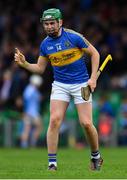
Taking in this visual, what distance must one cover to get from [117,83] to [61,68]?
12.2 meters

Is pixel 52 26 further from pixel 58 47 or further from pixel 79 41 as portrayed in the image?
pixel 79 41

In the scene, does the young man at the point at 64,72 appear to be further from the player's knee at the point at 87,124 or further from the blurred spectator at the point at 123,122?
the blurred spectator at the point at 123,122

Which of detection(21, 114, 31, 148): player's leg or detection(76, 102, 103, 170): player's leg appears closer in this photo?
detection(76, 102, 103, 170): player's leg

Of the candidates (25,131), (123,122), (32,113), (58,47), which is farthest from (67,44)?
(123,122)

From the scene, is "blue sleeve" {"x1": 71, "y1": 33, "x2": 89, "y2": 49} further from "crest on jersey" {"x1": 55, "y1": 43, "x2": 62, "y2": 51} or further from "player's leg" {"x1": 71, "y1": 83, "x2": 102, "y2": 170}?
"player's leg" {"x1": 71, "y1": 83, "x2": 102, "y2": 170}

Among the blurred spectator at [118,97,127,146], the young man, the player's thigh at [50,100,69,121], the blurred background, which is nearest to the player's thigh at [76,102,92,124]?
the young man

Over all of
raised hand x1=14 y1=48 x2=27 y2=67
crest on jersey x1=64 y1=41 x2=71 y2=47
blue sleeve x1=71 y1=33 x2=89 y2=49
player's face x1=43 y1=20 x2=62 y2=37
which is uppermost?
player's face x1=43 y1=20 x2=62 y2=37

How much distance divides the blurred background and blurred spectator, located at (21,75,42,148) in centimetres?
9

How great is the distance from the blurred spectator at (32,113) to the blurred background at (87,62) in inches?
3.7

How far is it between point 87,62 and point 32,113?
2325 mm

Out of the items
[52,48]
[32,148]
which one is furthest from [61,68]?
[32,148]

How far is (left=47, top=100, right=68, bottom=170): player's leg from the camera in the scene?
13188 mm

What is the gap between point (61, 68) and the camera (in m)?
13.4

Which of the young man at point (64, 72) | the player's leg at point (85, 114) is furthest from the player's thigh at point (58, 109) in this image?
the player's leg at point (85, 114)
